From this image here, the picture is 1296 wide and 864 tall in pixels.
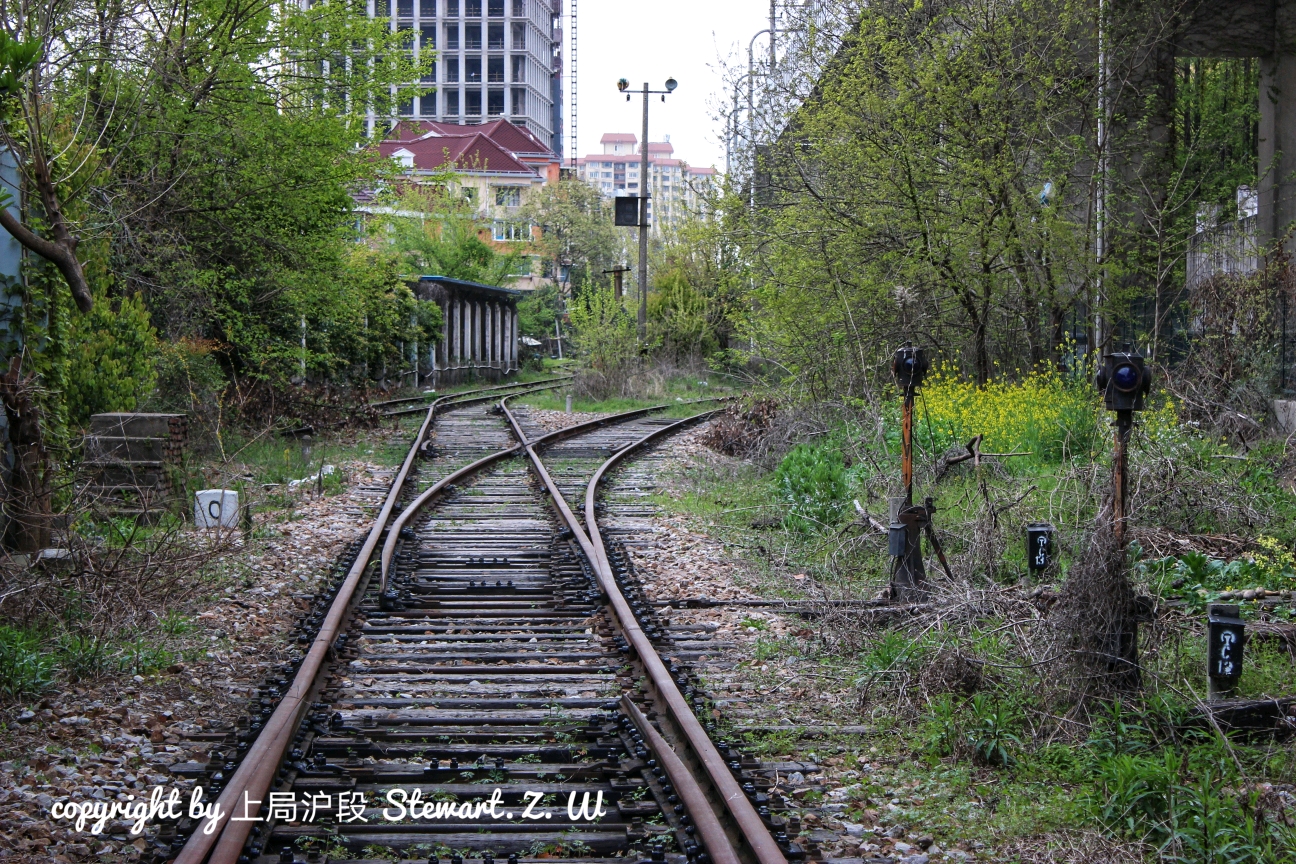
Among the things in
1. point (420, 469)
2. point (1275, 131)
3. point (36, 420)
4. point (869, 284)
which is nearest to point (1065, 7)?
point (869, 284)

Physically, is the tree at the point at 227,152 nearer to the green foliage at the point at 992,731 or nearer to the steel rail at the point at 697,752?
the steel rail at the point at 697,752

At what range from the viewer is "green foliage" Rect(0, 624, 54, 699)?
605 centimetres

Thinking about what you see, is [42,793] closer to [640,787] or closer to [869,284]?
[640,787]

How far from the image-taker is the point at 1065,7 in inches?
597

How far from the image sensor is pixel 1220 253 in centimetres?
1744

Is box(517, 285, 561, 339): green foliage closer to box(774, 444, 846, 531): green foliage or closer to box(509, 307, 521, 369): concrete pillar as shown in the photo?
box(509, 307, 521, 369): concrete pillar

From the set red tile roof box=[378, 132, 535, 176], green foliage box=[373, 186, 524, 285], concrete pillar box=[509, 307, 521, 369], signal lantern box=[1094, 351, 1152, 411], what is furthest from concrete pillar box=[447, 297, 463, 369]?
red tile roof box=[378, 132, 535, 176]

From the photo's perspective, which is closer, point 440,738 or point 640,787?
point 640,787

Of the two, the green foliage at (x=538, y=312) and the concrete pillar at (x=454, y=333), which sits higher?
the green foliage at (x=538, y=312)

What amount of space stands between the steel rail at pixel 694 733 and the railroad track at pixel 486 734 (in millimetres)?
13

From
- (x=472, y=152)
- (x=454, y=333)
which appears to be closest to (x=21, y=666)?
(x=454, y=333)

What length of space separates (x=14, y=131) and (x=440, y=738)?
250 inches

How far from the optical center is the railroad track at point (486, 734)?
14.4 ft

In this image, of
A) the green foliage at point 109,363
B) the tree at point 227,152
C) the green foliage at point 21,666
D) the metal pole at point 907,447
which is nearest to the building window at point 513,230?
the tree at point 227,152
